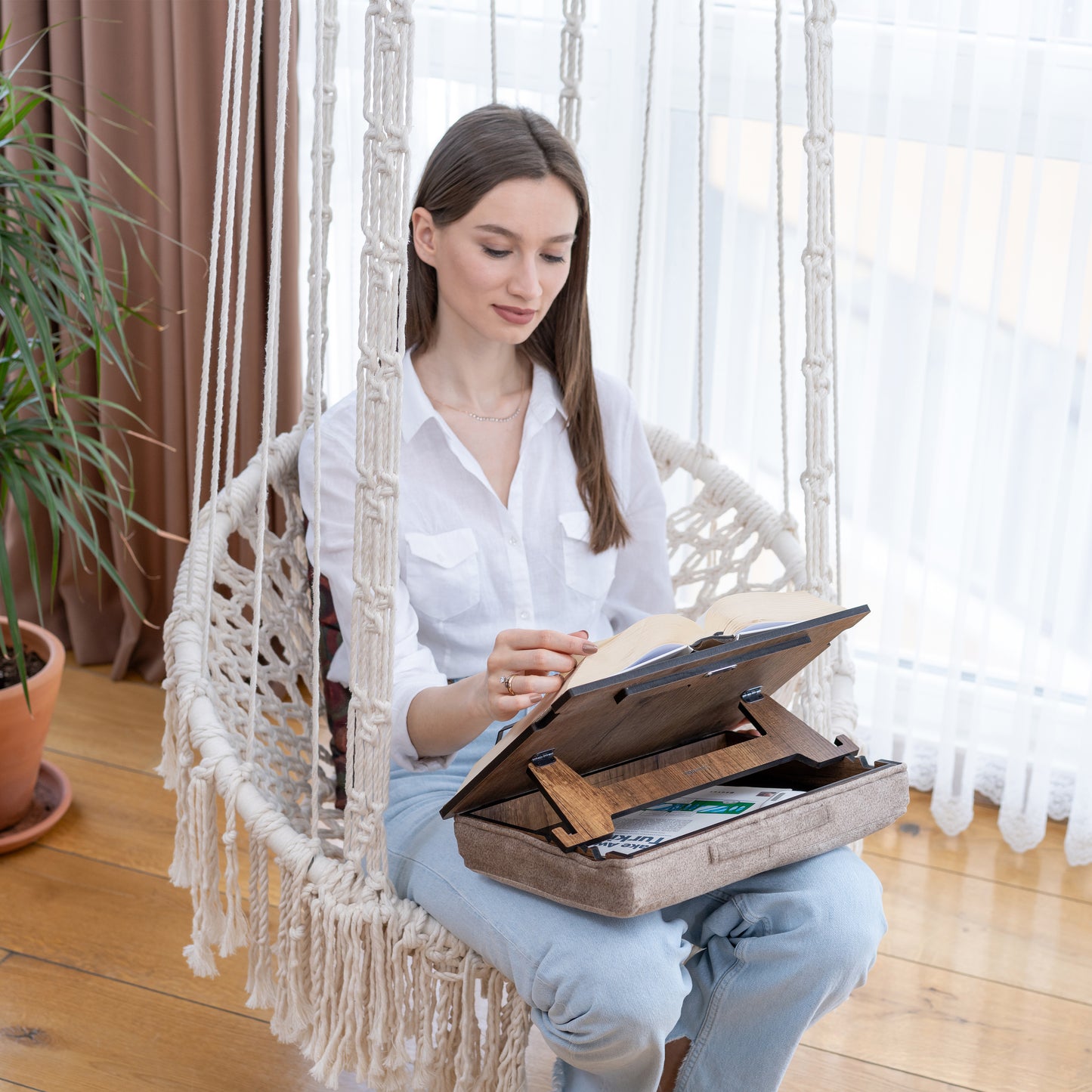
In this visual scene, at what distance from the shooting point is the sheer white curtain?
1.74 m

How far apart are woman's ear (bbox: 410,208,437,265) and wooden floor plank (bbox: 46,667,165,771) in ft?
3.58

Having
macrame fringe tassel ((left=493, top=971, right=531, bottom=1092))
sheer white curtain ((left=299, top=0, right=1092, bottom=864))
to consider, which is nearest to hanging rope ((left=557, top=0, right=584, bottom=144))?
sheer white curtain ((left=299, top=0, right=1092, bottom=864))

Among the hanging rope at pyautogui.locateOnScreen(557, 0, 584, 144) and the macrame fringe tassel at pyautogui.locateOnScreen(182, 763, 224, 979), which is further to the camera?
the hanging rope at pyautogui.locateOnScreen(557, 0, 584, 144)

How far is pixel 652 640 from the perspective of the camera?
3.18ft

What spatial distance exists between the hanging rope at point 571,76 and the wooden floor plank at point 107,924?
3.92ft

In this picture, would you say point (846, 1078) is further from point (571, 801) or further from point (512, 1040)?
point (571, 801)

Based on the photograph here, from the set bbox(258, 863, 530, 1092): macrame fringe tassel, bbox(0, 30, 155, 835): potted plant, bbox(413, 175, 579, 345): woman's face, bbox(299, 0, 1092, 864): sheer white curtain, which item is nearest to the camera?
bbox(258, 863, 530, 1092): macrame fringe tassel

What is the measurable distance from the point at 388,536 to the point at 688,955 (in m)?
0.44

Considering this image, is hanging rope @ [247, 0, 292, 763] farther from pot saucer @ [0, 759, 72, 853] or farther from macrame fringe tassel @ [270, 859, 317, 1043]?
pot saucer @ [0, 759, 72, 853]

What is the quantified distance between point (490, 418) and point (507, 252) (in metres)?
0.21

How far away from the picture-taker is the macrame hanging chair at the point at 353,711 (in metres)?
0.99

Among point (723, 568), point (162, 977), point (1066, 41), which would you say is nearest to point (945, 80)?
point (1066, 41)

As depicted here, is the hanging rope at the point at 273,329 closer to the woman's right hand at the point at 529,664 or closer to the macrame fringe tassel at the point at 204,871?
the macrame fringe tassel at the point at 204,871

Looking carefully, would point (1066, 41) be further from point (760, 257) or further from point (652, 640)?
point (652, 640)
